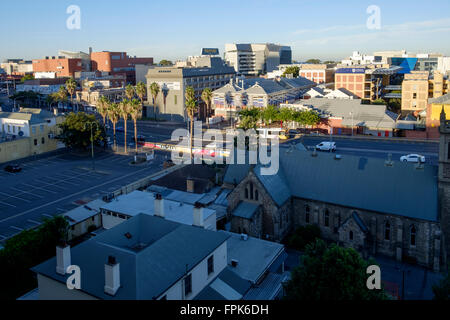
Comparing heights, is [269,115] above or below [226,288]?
above

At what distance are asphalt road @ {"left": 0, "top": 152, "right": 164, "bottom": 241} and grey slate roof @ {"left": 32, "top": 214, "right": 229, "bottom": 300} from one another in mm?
23284

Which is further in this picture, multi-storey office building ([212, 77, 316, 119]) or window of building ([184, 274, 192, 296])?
multi-storey office building ([212, 77, 316, 119])

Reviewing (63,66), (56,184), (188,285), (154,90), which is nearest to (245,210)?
(188,285)

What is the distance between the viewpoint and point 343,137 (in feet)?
297

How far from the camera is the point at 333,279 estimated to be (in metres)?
23.8

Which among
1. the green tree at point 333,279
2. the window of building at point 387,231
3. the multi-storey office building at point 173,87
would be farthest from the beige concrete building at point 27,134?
the green tree at point 333,279

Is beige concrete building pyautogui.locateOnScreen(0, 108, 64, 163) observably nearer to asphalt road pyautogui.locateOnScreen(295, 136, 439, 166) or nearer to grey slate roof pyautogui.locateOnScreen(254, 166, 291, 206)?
asphalt road pyautogui.locateOnScreen(295, 136, 439, 166)

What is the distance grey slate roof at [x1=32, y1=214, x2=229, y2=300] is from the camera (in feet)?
73.7

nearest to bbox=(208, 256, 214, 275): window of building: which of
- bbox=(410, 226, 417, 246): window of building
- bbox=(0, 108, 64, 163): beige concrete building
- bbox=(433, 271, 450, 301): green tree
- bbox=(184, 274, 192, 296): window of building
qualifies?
bbox=(184, 274, 192, 296): window of building

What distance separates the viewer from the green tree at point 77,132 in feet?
259

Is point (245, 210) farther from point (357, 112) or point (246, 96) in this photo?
point (246, 96)

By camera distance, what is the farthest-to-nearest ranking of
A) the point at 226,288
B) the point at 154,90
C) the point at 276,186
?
1. the point at 154,90
2. the point at 276,186
3. the point at 226,288

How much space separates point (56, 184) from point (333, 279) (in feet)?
168
